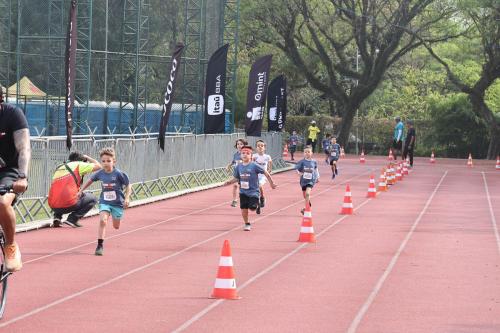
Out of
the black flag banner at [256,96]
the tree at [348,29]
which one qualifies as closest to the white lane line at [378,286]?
the black flag banner at [256,96]

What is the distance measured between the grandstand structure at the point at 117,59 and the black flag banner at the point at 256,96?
5465 mm

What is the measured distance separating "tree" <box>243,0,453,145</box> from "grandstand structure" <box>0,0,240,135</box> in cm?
1146

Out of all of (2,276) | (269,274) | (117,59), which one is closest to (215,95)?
(117,59)

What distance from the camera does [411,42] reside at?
6462 cm

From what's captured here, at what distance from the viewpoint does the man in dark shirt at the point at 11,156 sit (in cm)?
920

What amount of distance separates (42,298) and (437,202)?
65.8ft

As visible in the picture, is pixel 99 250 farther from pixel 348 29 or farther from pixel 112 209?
pixel 348 29

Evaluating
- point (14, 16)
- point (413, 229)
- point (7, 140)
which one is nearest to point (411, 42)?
point (14, 16)

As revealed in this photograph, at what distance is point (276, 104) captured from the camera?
50688 millimetres

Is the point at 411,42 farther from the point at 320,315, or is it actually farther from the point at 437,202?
the point at 320,315

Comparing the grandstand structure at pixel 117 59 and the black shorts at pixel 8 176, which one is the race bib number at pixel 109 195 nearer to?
the black shorts at pixel 8 176

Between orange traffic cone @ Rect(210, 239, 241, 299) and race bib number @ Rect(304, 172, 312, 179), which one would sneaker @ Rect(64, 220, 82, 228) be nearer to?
race bib number @ Rect(304, 172, 312, 179)

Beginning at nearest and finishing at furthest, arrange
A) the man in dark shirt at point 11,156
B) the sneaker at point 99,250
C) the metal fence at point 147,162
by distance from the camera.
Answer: the man in dark shirt at point 11,156, the sneaker at point 99,250, the metal fence at point 147,162

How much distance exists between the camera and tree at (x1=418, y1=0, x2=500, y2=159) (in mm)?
57812
